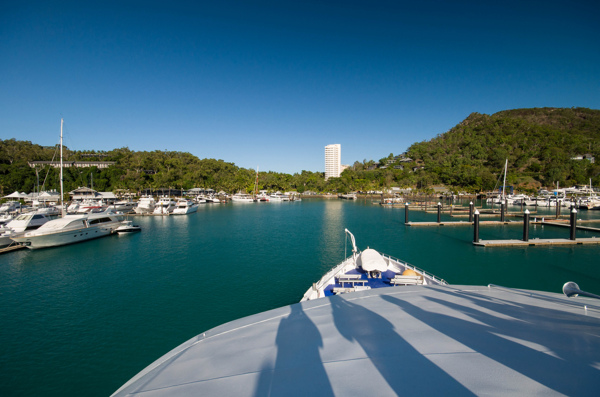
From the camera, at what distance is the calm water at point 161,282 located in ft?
34.8

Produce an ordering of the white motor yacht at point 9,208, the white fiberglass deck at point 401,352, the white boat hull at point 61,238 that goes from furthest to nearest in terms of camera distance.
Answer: the white motor yacht at point 9,208 → the white boat hull at point 61,238 → the white fiberglass deck at point 401,352

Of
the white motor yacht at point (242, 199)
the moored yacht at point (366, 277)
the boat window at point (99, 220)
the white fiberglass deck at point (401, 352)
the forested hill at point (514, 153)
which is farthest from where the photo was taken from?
the forested hill at point (514, 153)

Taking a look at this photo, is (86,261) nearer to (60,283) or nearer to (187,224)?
(60,283)

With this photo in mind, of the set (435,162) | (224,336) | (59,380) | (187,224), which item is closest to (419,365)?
(224,336)

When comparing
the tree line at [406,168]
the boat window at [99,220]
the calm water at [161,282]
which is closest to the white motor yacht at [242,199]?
the tree line at [406,168]

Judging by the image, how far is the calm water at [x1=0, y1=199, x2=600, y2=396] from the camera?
1059cm

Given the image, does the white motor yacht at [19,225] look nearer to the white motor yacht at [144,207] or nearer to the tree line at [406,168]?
the white motor yacht at [144,207]

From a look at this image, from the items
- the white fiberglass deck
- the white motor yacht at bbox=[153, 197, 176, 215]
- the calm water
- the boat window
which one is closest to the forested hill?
the calm water

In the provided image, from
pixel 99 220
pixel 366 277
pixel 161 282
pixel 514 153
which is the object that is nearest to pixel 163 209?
pixel 99 220

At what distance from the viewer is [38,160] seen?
8775cm

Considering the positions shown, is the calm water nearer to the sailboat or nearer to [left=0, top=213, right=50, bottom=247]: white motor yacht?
the sailboat

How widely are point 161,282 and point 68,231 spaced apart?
17.7 m

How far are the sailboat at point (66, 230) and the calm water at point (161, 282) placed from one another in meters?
1.15

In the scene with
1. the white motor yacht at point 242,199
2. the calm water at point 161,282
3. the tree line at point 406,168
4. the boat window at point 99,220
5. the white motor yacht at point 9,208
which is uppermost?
the tree line at point 406,168
